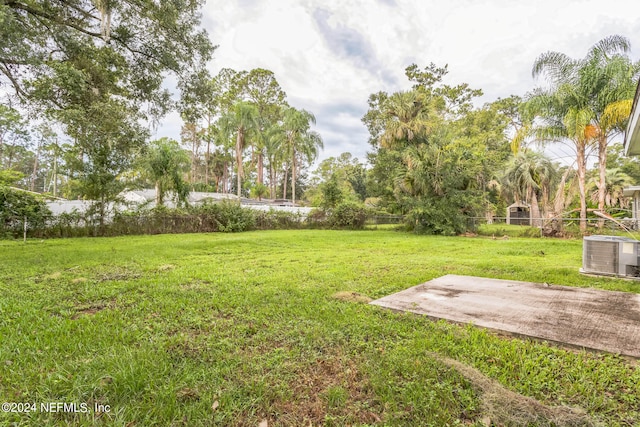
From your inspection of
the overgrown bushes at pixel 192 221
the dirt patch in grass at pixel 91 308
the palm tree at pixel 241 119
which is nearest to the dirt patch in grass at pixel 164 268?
the dirt patch in grass at pixel 91 308

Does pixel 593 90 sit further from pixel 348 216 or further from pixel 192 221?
pixel 192 221

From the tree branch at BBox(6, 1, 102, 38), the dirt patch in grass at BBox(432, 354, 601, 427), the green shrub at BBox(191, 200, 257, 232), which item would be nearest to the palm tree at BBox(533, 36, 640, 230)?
the dirt patch in grass at BBox(432, 354, 601, 427)

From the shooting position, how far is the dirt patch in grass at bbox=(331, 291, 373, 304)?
329 cm

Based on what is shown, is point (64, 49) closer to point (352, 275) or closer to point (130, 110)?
point (130, 110)

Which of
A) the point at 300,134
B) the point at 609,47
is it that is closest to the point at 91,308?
the point at 609,47

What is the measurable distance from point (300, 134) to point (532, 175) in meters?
16.0

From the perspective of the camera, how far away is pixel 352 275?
15.4 ft

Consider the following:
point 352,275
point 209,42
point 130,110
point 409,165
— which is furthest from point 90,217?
point 409,165

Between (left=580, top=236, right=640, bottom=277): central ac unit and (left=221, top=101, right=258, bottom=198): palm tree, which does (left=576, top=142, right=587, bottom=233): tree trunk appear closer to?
(left=580, top=236, right=640, bottom=277): central ac unit

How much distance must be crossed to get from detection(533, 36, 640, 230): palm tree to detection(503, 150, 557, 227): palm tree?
305 inches

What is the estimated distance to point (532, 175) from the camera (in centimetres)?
1884

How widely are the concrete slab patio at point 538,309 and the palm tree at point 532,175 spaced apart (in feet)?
57.7

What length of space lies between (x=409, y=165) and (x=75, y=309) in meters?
14.1

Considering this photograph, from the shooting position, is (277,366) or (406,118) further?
(406,118)
